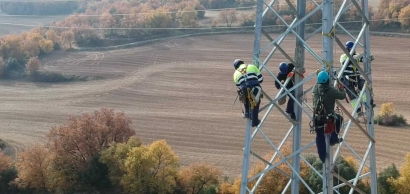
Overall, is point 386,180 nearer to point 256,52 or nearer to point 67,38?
point 256,52

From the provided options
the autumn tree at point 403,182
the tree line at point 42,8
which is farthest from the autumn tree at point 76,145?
the tree line at point 42,8

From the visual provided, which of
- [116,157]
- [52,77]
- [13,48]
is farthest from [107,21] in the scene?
[116,157]

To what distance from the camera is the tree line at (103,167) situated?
110ft

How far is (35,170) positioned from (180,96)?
27.1m

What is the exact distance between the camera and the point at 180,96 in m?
60.6

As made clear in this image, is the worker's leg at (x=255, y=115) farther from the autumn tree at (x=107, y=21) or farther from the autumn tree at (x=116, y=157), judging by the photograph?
the autumn tree at (x=107, y=21)

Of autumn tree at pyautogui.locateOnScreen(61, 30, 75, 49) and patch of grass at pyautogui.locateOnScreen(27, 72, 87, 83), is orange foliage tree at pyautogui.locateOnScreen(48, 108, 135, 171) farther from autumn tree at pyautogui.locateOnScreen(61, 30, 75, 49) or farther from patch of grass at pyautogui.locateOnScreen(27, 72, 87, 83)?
autumn tree at pyautogui.locateOnScreen(61, 30, 75, 49)

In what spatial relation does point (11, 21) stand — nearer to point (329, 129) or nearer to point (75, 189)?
point (75, 189)

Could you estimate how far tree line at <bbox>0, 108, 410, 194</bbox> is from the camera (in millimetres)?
33438

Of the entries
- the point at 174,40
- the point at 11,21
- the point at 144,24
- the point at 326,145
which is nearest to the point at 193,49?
the point at 174,40

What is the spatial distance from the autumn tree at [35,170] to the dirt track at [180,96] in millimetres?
11065

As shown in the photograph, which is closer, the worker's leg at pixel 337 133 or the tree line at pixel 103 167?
the worker's leg at pixel 337 133

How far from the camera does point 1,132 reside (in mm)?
Result: 52938

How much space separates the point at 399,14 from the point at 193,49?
104ft
